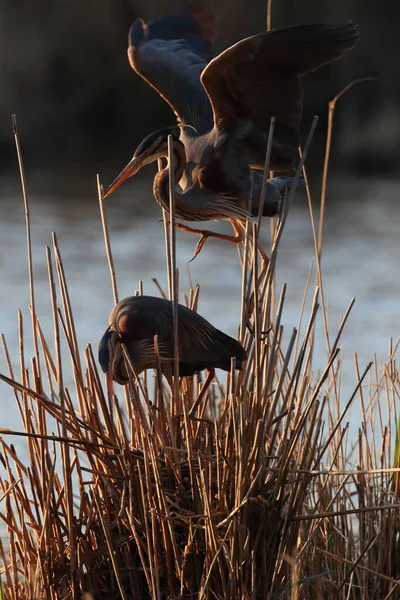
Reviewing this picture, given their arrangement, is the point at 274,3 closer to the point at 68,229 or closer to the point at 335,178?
the point at 335,178

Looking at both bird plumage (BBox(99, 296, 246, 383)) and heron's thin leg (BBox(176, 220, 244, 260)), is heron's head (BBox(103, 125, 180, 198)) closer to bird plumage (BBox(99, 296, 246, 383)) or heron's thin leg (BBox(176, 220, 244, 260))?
heron's thin leg (BBox(176, 220, 244, 260))

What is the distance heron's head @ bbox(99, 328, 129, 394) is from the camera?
2.31m

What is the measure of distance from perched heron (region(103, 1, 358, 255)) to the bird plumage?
1.02 feet

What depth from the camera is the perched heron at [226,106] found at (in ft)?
8.44

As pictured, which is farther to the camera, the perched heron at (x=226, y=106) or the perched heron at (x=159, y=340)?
the perched heron at (x=226, y=106)

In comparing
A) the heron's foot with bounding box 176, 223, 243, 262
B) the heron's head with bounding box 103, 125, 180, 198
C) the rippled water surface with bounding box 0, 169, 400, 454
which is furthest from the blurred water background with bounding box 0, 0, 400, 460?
Result: the heron's head with bounding box 103, 125, 180, 198

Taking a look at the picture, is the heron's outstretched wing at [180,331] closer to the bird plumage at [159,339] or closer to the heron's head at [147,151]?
the bird plumage at [159,339]

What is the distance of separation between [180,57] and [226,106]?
28 centimetres

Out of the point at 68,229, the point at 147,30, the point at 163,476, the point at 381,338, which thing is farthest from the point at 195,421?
the point at 68,229

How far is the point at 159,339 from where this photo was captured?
7.65 feet

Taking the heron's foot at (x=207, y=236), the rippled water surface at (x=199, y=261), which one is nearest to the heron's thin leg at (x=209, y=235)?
the heron's foot at (x=207, y=236)

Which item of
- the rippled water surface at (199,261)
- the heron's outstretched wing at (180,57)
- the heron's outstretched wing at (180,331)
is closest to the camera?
the heron's outstretched wing at (180,331)

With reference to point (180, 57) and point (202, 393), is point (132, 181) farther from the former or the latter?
point (202, 393)

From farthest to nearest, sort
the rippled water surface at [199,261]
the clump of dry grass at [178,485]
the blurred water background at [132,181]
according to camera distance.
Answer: the blurred water background at [132,181] → the rippled water surface at [199,261] → the clump of dry grass at [178,485]
